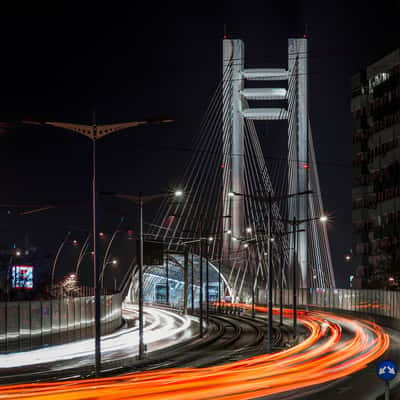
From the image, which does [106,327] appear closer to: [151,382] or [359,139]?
[151,382]

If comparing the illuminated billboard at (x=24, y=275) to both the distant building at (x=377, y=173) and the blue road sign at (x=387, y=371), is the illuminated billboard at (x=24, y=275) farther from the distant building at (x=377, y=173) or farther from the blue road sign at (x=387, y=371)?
the blue road sign at (x=387, y=371)

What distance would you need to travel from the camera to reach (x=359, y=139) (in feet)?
346

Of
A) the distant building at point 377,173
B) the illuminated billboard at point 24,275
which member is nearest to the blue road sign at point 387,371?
the illuminated billboard at point 24,275

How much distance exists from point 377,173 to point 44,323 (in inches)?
2451

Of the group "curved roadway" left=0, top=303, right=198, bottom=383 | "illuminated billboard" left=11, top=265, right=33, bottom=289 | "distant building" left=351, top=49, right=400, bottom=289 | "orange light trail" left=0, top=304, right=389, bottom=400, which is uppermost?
"distant building" left=351, top=49, right=400, bottom=289

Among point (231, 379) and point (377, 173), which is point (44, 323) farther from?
point (377, 173)

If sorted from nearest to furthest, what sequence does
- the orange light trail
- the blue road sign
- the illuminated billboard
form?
the blue road sign
the orange light trail
the illuminated billboard

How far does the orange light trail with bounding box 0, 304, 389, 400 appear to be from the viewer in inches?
878

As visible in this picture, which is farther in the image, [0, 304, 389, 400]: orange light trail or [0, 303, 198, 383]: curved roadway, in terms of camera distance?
[0, 303, 198, 383]: curved roadway

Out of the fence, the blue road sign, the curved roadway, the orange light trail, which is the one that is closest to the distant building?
the curved roadway

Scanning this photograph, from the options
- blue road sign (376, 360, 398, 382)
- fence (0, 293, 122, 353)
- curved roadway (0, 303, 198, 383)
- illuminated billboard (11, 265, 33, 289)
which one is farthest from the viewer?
illuminated billboard (11, 265, 33, 289)

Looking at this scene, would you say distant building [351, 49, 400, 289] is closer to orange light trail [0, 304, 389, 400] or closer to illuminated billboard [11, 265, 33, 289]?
illuminated billboard [11, 265, 33, 289]

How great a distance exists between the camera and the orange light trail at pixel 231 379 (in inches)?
878

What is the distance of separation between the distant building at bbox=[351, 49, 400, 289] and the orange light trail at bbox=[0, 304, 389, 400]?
49.5 metres
